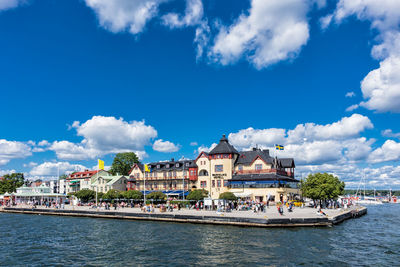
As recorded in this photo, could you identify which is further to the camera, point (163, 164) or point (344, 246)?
point (163, 164)

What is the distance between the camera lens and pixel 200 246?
31172 millimetres

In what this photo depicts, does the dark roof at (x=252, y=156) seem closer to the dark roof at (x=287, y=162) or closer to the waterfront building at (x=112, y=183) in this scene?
the dark roof at (x=287, y=162)

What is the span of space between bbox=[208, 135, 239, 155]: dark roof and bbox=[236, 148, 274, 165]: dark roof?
2304 mm

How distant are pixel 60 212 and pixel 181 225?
33.8 m

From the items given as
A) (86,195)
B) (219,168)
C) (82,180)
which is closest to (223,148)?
(219,168)

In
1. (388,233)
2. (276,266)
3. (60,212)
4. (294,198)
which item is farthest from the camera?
(294,198)

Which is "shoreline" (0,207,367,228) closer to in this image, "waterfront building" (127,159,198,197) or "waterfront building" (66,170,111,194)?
"waterfront building" (127,159,198,197)

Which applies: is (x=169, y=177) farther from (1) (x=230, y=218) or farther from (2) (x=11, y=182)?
(2) (x=11, y=182)

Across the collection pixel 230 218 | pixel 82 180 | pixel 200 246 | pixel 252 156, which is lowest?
pixel 200 246

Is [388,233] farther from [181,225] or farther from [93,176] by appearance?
[93,176]

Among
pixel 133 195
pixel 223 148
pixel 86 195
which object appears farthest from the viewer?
pixel 86 195

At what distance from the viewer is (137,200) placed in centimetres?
7700

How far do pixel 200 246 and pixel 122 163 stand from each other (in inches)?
3381

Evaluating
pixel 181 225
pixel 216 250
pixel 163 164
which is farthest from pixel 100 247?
pixel 163 164
